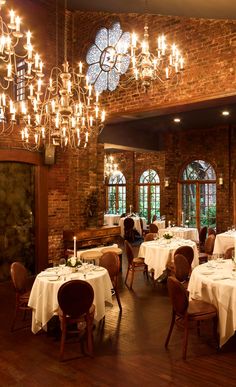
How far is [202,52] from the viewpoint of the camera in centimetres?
678

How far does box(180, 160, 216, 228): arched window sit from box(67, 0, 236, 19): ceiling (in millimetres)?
7053

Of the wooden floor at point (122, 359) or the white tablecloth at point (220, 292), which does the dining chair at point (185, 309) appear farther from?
the wooden floor at point (122, 359)

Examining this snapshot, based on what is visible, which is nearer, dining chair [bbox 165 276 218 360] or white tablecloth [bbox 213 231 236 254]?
dining chair [bbox 165 276 218 360]

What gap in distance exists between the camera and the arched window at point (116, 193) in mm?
16875

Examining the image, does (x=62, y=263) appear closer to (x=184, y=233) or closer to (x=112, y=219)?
(x=184, y=233)

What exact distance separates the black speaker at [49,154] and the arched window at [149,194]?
25.2 ft

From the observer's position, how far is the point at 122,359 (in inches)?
163

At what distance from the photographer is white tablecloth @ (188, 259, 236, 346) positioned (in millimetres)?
4344

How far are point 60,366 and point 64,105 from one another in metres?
2.99

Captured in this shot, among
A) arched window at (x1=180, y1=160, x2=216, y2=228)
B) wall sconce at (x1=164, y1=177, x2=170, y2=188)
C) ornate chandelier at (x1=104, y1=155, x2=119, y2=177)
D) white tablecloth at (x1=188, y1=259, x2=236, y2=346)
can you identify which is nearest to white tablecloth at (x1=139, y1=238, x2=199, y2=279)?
white tablecloth at (x1=188, y1=259, x2=236, y2=346)

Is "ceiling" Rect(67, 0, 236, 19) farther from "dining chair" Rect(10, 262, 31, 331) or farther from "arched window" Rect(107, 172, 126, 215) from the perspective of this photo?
"arched window" Rect(107, 172, 126, 215)

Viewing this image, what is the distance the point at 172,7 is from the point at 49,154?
3907mm

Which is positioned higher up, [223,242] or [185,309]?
[223,242]

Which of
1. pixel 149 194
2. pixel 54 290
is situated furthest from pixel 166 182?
pixel 54 290
